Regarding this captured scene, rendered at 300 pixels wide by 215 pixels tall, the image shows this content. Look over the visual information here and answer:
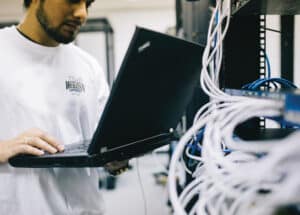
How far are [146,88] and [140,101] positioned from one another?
0.03 meters

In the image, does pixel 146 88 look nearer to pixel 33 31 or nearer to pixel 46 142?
pixel 46 142

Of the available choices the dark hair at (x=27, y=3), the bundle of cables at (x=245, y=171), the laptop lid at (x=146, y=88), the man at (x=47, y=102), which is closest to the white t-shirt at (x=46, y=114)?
the man at (x=47, y=102)

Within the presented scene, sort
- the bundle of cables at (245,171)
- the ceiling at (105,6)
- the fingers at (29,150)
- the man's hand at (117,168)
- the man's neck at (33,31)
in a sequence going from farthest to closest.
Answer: the ceiling at (105,6) < the man's neck at (33,31) < the man's hand at (117,168) < the fingers at (29,150) < the bundle of cables at (245,171)

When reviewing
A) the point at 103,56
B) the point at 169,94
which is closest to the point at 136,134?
the point at 169,94

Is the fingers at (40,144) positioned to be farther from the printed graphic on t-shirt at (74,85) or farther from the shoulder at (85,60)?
the shoulder at (85,60)

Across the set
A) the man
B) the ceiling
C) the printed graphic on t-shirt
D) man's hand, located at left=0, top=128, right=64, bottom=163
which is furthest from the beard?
the ceiling

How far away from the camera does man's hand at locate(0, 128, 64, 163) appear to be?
2.38 feet

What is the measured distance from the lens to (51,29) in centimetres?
98

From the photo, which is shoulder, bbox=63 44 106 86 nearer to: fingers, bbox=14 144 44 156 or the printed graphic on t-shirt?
the printed graphic on t-shirt

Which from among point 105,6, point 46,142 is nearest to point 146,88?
point 46,142

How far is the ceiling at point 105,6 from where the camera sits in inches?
214

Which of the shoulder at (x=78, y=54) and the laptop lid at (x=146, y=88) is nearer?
the laptop lid at (x=146, y=88)

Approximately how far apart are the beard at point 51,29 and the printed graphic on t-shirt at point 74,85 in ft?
0.42

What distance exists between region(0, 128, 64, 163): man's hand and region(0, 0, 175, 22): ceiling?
16.2ft
